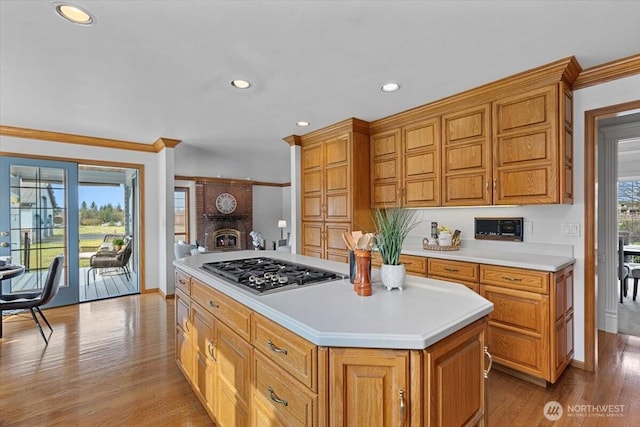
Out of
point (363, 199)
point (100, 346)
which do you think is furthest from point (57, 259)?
point (363, 199)

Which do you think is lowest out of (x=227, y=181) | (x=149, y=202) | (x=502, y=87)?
(x=149, y=202)

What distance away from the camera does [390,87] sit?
274 cm

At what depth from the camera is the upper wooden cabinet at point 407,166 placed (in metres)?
3.18

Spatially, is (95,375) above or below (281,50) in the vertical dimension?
below

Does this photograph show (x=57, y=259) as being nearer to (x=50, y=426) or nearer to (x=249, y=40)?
(x=50, y=426)

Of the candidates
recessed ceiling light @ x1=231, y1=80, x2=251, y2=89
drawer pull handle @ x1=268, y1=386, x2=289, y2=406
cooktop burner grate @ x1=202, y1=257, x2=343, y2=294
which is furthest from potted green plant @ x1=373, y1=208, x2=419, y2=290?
recessed ceiling light @ x1=231, y1=80, x2=251, y2=89

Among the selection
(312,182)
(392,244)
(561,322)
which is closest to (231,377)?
(392,244)

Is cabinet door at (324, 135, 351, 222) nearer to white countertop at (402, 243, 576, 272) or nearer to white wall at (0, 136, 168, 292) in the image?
white countertop at (402, 243, 576, 272)

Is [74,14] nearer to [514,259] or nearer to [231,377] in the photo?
[231,377]

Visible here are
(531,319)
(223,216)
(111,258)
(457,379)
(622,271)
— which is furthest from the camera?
(223,216)

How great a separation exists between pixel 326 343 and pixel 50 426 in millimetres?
2103

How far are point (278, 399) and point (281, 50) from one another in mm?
2046

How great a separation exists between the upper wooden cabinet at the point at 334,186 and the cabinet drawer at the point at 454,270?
44.3 inches

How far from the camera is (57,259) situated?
3.13 m
